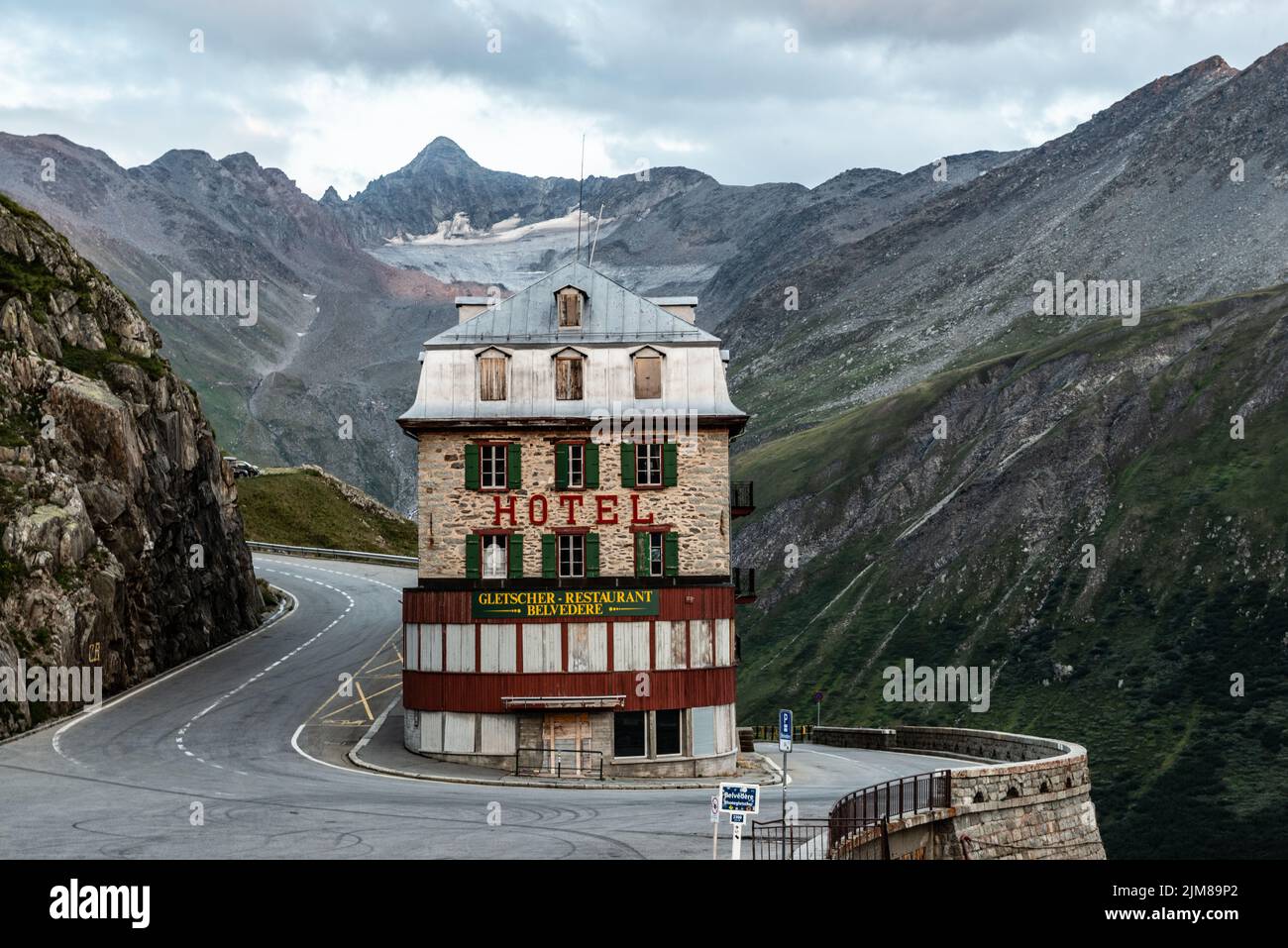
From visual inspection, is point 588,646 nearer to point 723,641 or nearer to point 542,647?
point 542,647

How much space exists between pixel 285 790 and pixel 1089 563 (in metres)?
113

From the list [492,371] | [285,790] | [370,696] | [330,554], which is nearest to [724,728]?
[492,371]

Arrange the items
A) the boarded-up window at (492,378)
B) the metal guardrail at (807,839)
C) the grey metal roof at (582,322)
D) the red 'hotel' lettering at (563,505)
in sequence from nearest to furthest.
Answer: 1. the metal guardrail at (807,839)
2. the red 'hotel' lettering at (563,505)
3. the boarded-up window at (492,378)
4. the grey metal roof at (582,322)

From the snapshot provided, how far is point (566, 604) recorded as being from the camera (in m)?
51.2

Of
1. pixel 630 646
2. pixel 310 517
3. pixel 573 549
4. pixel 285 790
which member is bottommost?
pixel 285 790

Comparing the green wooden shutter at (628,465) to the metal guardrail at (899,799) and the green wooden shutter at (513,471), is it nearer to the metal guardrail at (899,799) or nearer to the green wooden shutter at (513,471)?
the green wooden shutter at (513,471)

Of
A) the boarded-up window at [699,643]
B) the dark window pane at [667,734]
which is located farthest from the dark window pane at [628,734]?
the boarded-up window at [699,643]

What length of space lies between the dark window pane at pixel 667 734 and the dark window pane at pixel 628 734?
661 millimetres

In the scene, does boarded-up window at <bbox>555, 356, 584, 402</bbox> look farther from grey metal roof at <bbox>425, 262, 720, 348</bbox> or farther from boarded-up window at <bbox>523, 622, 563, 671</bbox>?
boarded-up window at <bbox>523, 622, 563, 671</bbox>

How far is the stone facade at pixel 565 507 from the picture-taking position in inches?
2067

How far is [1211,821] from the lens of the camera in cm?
9688

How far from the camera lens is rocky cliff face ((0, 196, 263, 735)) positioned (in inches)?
2147

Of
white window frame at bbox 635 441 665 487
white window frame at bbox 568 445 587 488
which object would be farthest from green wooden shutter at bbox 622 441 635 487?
white window frame at bbox 568 445 587 488
